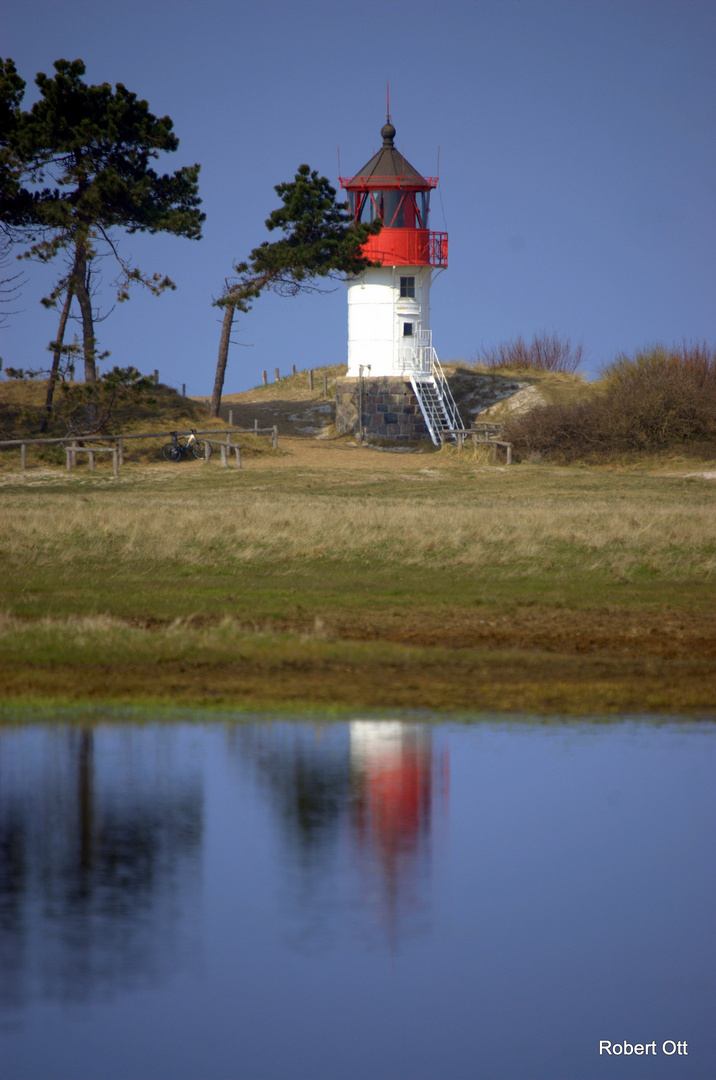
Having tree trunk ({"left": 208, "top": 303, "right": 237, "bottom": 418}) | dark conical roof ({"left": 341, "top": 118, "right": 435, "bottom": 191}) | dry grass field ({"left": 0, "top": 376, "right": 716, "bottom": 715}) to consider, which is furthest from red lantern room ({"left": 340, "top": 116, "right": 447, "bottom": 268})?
dry grass field ({"left": 0, "top": 376, "right": 716, "bottom": 715})

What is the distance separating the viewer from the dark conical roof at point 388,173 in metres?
47.8

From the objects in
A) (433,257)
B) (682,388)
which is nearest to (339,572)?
(682,388)

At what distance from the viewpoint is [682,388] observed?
44375 mm

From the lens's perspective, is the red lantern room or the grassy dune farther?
the red lantern room

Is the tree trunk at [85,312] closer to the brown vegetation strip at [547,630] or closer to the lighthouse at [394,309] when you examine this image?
the lighthouse at [394,309]

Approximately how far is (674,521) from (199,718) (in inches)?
597

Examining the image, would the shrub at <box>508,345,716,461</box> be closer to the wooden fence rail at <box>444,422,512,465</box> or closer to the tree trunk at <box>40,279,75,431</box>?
the wooden fence rail at <box>444,422,512,465</box>

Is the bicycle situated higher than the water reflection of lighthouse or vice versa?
the bicycle

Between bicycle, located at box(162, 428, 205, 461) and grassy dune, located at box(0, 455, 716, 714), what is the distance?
1346 centimetres

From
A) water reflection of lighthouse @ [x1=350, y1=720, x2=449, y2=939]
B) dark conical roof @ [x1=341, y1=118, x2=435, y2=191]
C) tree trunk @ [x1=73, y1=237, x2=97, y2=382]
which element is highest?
dark conical roof @ [x1=341, y1=118, x2=435, y2=191]

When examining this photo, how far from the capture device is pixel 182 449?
4400 cm

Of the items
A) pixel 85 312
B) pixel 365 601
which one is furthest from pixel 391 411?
pixel 365 601

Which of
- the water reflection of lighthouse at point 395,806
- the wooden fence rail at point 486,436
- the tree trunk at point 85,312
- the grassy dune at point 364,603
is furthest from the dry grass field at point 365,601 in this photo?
the tree trunk at point 85,312

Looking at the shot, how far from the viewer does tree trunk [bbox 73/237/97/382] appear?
44812mm
